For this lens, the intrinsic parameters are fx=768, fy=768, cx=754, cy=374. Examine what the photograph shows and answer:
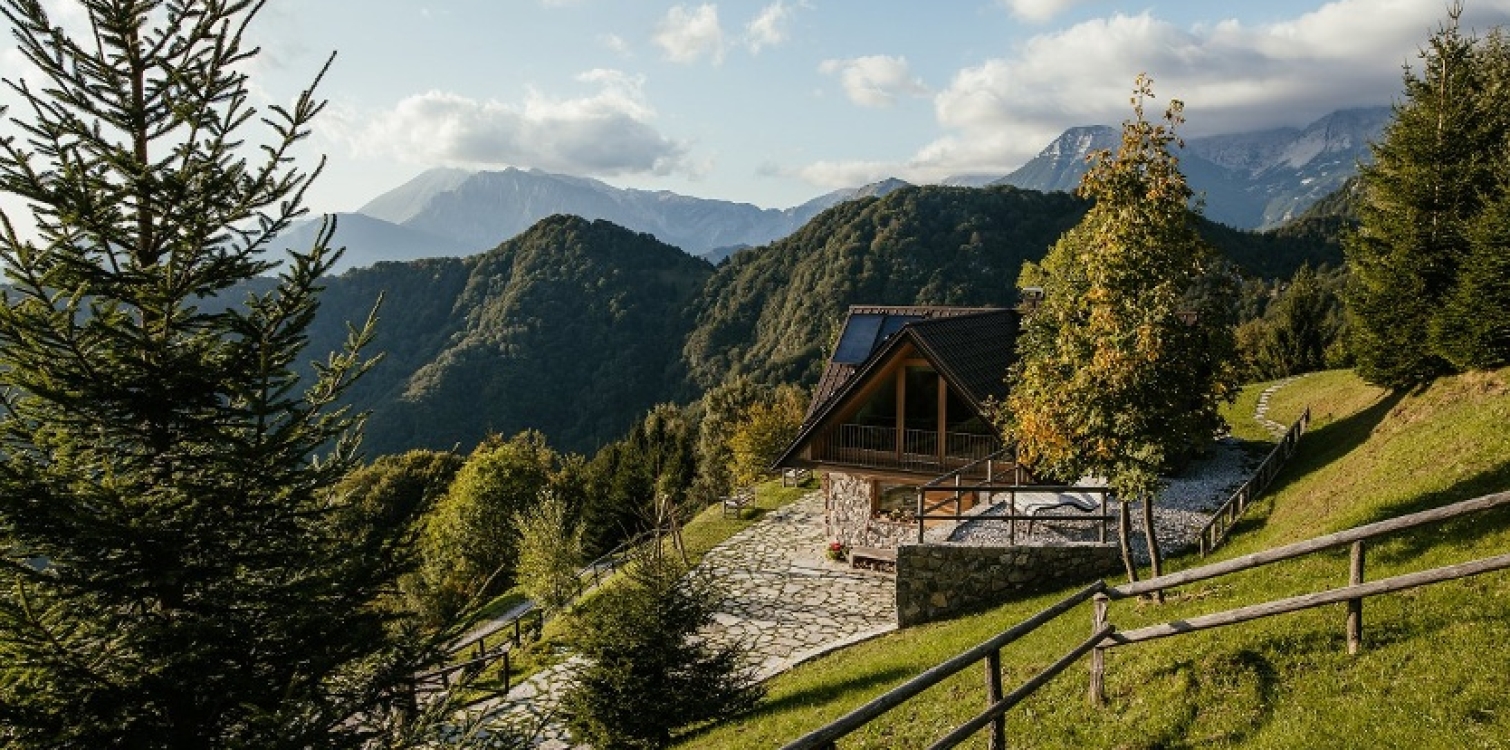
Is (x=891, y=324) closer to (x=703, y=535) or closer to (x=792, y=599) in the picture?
(x=703, y=535)

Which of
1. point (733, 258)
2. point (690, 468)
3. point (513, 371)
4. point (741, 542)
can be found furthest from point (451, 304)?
point (741, 542)

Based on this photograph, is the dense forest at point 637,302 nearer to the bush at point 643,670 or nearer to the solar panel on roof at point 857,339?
the solar panel on roof at point 857,339

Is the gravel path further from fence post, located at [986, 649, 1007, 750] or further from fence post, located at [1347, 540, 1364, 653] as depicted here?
fence post, located at [986, 649, 1007, 750]

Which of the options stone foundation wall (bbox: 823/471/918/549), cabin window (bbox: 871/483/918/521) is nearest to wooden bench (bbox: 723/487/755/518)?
stone foundation wall (bbox: 823/471/918/549)

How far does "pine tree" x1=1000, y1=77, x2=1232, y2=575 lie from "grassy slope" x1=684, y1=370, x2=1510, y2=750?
8.25 feet

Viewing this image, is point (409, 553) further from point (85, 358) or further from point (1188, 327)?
Result: point (1188, 327)

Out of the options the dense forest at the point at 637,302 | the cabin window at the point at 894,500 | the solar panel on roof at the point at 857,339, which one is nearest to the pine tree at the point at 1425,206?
the cabin window at the point at 894,500

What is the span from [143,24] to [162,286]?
2.24 meters

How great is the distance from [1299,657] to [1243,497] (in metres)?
11.7

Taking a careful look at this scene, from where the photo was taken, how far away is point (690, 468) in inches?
2094

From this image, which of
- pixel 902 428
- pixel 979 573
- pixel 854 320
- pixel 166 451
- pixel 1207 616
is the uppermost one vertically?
pixel 854 320

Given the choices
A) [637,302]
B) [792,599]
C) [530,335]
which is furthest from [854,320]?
[637,302]

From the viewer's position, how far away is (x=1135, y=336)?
1080cm

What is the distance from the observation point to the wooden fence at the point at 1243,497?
16.0 m
